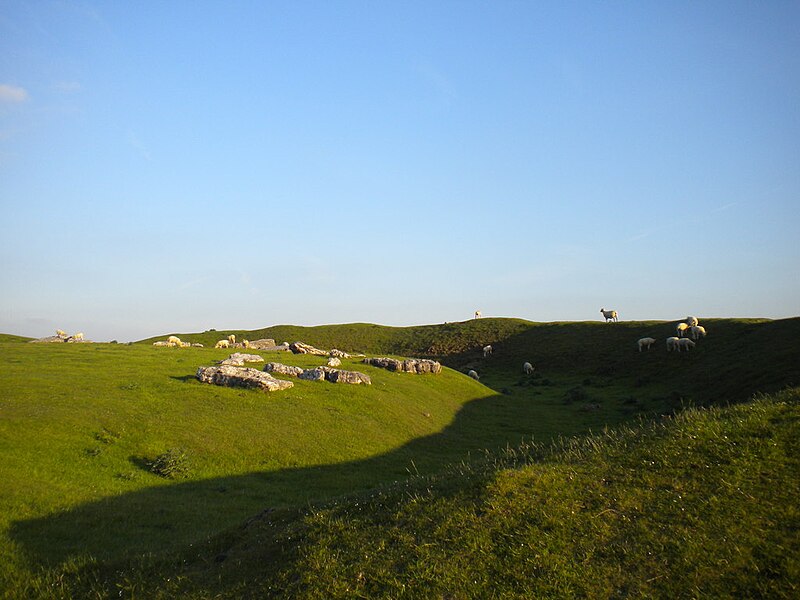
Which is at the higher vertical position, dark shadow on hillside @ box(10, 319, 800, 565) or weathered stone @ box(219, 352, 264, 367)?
weathered stone @ box(219, 352, 264, 367)

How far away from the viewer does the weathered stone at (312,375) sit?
44.4 m

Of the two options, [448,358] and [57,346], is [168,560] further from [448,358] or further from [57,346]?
[448,358]

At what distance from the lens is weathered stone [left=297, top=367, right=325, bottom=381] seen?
4439 cm

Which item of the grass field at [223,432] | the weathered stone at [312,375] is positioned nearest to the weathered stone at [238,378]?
the grass field at [223,432]

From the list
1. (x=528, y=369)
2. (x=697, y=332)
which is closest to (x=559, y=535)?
(x=697, y=332)

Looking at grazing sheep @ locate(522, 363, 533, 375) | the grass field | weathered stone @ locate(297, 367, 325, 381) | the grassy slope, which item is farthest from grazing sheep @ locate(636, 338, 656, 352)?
the grassy slope

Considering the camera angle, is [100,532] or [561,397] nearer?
[100,532]

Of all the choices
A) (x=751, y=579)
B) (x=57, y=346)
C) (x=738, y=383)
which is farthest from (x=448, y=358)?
(x=751, y=579)

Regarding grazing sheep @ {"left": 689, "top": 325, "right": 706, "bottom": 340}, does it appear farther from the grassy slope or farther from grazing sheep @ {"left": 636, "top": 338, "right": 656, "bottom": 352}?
the grassy slope

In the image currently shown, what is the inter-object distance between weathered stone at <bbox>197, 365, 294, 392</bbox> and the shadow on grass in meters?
11.4

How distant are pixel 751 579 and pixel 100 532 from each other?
715 inches

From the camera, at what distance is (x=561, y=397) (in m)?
61.8

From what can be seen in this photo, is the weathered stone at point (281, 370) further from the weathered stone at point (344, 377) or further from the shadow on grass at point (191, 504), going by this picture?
the shadow on grass at point (191, 504)

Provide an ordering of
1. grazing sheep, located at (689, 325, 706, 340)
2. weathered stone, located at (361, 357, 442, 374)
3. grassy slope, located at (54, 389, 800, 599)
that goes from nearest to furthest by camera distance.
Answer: grassy slope, located at (54, 389, 800, 599), weathered stone, located at (361, 357, 442, 374), grazing sheep, located at (689, 325, 706, 340)
